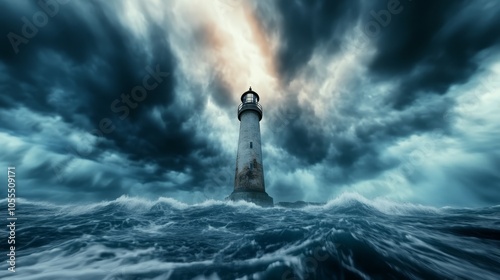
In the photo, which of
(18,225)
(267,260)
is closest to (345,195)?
(267,260)

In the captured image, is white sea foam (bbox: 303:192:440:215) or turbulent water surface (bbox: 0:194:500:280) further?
white sea foam (bbox: 303:192:440:215)

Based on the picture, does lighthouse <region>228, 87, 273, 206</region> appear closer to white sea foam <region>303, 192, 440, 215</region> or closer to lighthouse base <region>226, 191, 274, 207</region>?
lighthouse base <region>226, 191, 274, 207</region>

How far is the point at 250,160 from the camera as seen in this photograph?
55.6ft

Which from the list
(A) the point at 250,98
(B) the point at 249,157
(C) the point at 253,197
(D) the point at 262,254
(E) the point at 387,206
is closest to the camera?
(D) the point at 262,254

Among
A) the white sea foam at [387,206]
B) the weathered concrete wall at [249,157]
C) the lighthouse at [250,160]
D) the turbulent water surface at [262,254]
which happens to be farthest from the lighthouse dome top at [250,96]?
the turbulent water surface at [262,254]

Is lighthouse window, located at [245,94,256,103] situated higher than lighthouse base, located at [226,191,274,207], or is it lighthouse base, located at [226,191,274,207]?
lighthouse window, located at [245,94,256,103]

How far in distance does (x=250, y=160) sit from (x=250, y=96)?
26.8ft

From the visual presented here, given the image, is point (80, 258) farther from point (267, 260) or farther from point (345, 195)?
point (345, 195)

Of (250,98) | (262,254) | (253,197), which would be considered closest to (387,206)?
(253,197)

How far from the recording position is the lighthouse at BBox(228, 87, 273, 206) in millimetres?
15586

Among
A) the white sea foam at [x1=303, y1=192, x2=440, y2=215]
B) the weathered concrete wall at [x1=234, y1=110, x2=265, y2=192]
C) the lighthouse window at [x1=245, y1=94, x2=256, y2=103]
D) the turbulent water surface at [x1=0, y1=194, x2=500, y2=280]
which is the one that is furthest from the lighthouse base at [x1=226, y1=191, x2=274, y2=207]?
the lighthouse window at [x1=245, y1=94, x2=256, y2=103]

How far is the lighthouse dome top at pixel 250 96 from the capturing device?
824 inches

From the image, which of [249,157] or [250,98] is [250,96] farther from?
[249,157]

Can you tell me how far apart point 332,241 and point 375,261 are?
37.6 inches
